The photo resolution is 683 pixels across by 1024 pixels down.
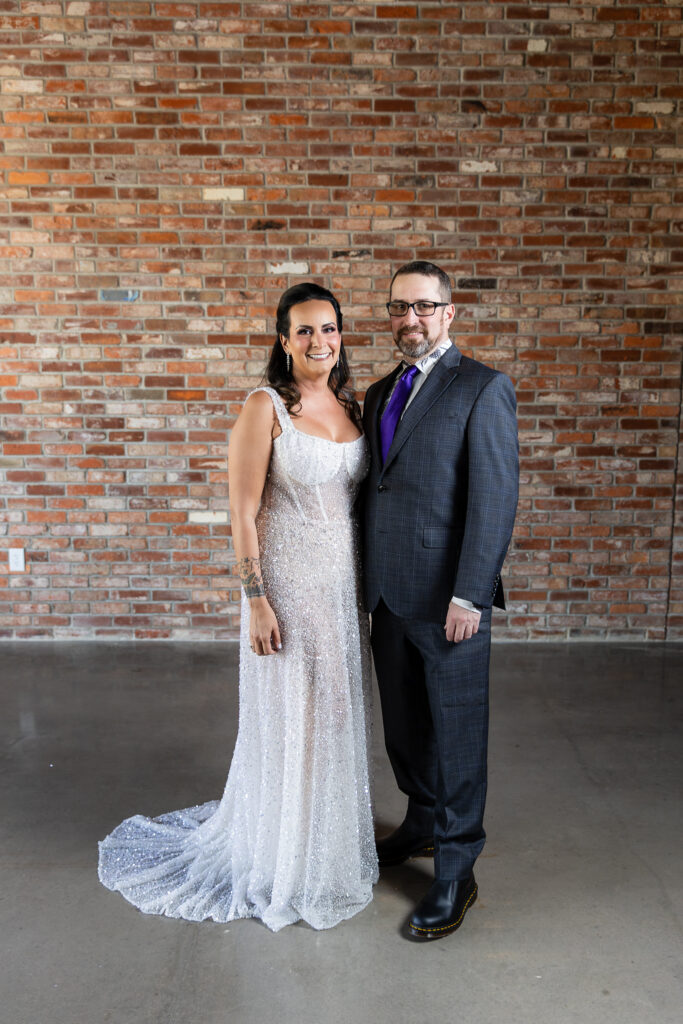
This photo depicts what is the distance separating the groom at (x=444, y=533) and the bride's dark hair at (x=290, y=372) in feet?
0.49

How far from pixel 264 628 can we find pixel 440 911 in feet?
2.82

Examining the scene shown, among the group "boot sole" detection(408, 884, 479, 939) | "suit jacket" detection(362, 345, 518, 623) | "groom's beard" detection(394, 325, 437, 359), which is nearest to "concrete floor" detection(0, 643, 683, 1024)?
"boot sole" detection(408, 884, 479, 939)

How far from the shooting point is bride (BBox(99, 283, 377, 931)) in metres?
2.15

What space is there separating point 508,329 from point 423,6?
1.61 meters

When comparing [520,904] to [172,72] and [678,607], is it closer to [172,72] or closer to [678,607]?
[678,607]

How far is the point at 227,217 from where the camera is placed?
13.5 ft

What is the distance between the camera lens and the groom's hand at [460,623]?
204cm

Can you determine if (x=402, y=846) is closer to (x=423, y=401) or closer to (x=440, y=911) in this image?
(x=440, y=911)

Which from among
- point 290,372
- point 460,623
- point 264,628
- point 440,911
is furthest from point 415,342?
point 440,911

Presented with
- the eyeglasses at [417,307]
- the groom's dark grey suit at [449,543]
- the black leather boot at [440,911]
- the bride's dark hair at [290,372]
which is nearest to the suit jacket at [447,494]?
the groom's dark grey suit at [449,543]

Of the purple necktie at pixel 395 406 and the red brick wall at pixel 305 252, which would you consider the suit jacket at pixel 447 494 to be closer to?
the purple necktie at pixel 395 406

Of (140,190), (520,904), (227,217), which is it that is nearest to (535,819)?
(520,904)

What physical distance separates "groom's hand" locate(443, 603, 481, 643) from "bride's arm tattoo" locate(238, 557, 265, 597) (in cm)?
51

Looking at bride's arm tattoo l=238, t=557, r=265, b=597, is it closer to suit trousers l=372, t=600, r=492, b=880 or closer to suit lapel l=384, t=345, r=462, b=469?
suit trousers l=372, t=600, r=492, b=880
